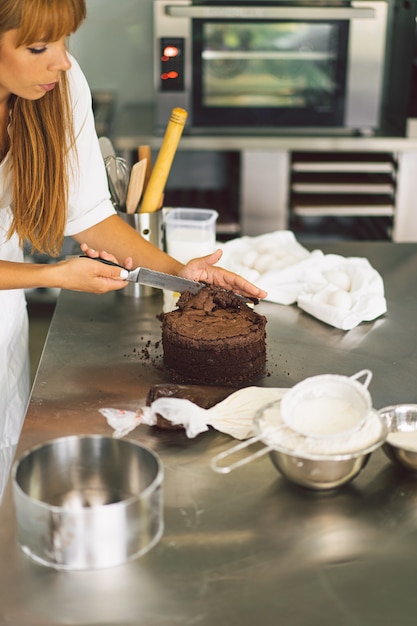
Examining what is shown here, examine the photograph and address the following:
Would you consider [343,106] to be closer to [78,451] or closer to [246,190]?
[246,190]

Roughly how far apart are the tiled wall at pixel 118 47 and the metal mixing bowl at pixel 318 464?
2.89 m

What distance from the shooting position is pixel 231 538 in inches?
44.4

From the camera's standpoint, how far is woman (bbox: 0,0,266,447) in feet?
4.69

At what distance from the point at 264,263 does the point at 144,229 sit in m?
0.30

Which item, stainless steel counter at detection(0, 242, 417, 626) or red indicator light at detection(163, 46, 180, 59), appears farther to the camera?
red indicator light at detection(163, 46, 180, 59)

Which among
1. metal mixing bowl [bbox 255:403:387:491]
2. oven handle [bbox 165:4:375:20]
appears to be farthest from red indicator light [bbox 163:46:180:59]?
metal mixing bowl [bbox 255:403:387:491]

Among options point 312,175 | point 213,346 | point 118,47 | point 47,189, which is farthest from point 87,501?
point 118,47

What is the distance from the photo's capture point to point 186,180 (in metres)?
3.92

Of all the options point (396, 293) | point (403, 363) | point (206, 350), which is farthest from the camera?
point (396, 293)

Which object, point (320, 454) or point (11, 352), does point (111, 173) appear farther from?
point (320, 454)

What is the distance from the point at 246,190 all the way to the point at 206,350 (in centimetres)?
195

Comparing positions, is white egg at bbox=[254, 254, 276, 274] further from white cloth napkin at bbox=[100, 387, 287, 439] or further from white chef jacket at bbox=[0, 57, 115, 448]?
white cloth napkin at bbox=[100, 387, 287, 439]

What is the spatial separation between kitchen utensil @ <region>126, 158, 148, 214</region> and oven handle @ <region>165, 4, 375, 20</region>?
55.5 inches

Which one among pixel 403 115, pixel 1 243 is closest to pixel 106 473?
pixel 1 243
